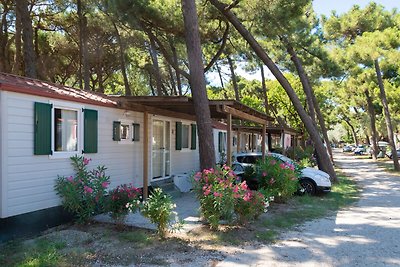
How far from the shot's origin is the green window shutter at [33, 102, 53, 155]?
7.28 metres

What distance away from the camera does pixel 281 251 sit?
6406mm

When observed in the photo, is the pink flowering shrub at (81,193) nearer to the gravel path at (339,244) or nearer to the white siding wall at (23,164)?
the white siding wall at (23,164)

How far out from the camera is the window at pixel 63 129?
7.36 m

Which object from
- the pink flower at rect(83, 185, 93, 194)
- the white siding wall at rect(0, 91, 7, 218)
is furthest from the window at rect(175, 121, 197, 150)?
the white siding wall at rect(0, 91, 7, 218)

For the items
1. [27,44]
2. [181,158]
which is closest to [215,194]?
[181,158]

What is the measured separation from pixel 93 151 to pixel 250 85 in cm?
3534

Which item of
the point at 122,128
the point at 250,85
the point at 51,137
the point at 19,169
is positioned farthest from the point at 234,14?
the point at 250,85

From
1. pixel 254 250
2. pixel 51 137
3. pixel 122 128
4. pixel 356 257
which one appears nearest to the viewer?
pixel 356 257

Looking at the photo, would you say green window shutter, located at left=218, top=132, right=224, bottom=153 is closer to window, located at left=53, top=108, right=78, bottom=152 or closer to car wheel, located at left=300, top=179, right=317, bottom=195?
car wheel, located at left=300, top=179, right=317, bottom=195

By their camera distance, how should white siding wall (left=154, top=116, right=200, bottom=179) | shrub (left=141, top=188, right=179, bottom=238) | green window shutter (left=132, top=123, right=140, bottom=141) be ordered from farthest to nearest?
1. white siding wall (left=154, top=116, right=200, bottom=179)
2. green window shutter (left=132, top=123, right=140, bottom=141)
3. shrub (left=141, top=188, right=179, bottom=238)

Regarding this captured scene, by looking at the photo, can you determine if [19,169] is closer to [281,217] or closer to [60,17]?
[281,217]

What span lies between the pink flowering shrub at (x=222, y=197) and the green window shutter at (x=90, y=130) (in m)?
2.48

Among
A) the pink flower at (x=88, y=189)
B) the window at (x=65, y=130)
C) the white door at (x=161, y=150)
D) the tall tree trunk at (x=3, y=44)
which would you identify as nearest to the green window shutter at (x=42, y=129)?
the window at (x=65, y=130)

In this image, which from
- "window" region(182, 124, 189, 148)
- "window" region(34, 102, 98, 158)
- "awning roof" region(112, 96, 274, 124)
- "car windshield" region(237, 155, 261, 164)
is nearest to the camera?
"window" region(34, 102, 98, 158)
